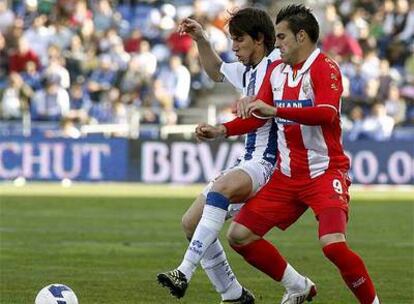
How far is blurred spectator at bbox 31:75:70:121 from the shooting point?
30016 mm

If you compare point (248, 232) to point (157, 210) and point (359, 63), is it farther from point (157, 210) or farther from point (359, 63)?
point (359, 63)

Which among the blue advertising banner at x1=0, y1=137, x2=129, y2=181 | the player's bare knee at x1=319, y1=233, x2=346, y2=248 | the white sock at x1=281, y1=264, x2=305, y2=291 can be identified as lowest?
the blue advertising banner at x1=0, y1=137, x2=129, y2=181

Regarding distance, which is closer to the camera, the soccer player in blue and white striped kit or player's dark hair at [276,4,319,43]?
player's dark hair at [276,4,319,43]

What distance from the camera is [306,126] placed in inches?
375

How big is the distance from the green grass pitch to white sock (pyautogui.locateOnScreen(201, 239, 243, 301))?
0.55m

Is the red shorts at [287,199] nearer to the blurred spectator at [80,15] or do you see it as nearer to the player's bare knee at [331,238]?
the player's bare knee at [331,238]

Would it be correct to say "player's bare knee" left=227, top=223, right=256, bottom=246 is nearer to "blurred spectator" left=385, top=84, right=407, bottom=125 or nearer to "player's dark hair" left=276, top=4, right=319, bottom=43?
"player's dark hair" left=276, top=4, right=319, bottom=43

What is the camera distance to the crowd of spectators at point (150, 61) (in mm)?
29703

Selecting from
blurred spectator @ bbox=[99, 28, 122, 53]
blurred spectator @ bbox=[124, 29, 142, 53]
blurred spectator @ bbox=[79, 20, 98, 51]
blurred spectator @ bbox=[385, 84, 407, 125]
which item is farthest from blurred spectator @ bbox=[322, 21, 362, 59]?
blurred spectator @ bbox=[79, 20, 98, 51]

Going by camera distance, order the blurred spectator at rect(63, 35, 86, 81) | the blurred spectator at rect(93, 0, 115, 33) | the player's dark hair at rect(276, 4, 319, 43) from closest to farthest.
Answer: the player's dark hair at rect(276, 4, 319, 43), the blurred spectator at rect(63, 35, 86, 81), the blurred spectator at rect(93, 0, 115, 33)

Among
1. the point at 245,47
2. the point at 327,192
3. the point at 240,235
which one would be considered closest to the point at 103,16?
the point at 245,47

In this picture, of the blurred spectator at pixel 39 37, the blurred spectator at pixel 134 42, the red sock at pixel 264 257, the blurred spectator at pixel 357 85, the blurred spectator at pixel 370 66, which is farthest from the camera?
the blurred spectator at pixel 39 37

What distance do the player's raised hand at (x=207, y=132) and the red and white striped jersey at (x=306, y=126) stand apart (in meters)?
0.43

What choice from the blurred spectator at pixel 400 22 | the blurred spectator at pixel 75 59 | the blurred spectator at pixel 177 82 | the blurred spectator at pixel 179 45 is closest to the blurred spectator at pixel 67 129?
the blurred spectator at pixel 75 59
